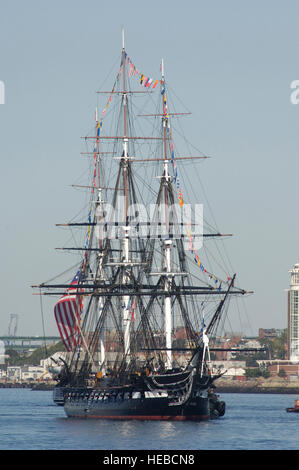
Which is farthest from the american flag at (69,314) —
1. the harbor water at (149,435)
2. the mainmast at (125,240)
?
the harbor water at (149,435)

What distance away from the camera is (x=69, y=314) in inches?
5153

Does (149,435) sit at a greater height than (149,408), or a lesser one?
lesser

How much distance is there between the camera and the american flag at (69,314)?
13012 centimetres

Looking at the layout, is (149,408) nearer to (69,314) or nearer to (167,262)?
(167,262)

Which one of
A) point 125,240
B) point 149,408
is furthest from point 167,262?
point 149,408

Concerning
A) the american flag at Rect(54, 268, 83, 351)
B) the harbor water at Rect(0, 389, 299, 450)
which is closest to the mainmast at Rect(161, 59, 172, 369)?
the harbor water at Rect(0, 389, 299, 450)

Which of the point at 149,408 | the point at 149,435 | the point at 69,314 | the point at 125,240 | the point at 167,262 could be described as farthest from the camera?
the point at 69,314

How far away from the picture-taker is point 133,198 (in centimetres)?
11444

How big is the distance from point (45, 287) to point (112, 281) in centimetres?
655

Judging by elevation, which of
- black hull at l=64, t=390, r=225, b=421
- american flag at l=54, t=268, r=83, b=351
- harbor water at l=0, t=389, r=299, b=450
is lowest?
harbor water at l=0, t=389, r=299, b=450

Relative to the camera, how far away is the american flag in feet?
427

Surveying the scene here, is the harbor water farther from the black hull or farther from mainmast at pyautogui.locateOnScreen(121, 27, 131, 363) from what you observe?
mainmast at pyautogui.locateOnScreen(121, 27, 131, 363)

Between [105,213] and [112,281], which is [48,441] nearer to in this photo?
[112,281]
